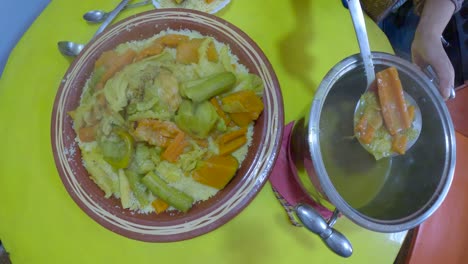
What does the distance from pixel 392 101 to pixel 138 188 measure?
0.66 m

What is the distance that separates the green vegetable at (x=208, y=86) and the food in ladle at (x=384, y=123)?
1.14 ft

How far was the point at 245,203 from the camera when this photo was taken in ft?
2.87

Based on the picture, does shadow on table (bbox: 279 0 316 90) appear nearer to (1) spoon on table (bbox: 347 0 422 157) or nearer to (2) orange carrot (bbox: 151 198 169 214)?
(1) spoon on table (bbox: 347 0 422 157)

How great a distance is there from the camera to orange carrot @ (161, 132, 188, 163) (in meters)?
0.96

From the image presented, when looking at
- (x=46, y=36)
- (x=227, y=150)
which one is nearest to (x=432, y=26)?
(x=227, y=150)

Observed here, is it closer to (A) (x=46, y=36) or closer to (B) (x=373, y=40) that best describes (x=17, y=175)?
(A) (x=46, y=36)

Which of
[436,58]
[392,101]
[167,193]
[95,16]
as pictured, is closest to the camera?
[392,101]

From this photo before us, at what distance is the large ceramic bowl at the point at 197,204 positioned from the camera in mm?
873

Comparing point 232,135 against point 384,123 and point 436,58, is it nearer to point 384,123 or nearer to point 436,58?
point 384,123

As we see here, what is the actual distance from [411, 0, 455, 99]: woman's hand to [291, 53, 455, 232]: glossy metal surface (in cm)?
29

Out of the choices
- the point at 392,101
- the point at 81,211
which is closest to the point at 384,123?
the point at 392,101

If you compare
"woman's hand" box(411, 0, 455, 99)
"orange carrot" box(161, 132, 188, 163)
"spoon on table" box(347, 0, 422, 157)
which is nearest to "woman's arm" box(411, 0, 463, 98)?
"woman's hand" box(411, 0, 455, 99)

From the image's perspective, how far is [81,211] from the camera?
1.02 m

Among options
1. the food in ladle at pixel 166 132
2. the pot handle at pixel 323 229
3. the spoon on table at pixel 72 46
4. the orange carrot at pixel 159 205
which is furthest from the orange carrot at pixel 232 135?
the spoon on table at pixel 72 46
